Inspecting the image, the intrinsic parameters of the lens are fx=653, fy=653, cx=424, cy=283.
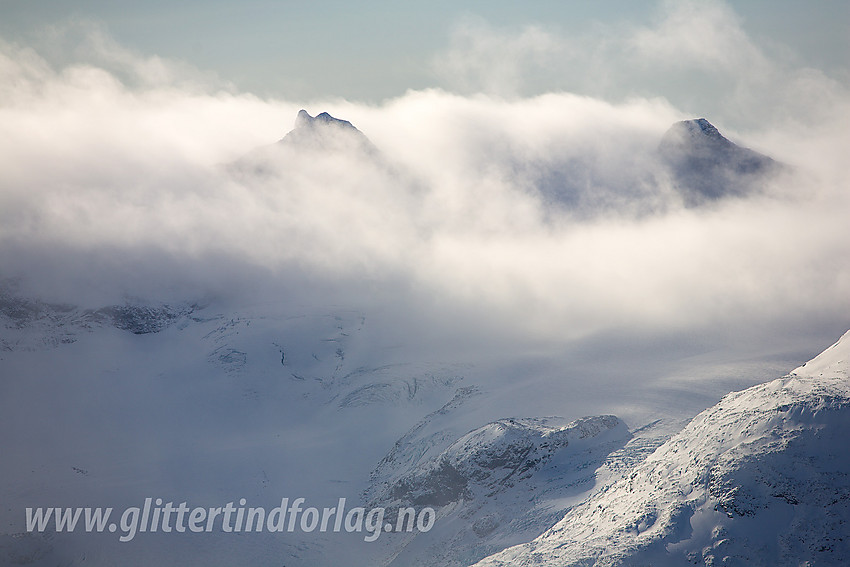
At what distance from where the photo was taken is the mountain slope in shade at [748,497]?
3634 cm

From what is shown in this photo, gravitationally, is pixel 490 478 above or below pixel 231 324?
below

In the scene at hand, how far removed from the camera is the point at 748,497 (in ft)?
124

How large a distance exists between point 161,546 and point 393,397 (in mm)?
42073

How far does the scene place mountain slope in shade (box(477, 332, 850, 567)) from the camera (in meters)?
36.3

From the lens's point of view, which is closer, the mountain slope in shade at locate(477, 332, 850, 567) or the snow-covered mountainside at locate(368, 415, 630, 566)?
the mountain slope in shade at locate(477, 332, 850, 567)

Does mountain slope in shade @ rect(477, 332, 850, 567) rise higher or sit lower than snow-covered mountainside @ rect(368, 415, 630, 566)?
higher

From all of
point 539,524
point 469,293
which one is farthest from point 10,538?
point 469,293

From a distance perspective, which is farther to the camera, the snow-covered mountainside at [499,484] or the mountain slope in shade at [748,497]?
the snow-covered mountainside at [499,484]

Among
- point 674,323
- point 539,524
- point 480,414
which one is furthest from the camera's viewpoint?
point 674,323

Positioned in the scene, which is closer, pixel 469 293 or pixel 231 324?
pixel 231 324

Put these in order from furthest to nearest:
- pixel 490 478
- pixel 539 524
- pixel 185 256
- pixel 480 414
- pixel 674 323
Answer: pixel 185 256 < pixel 674 323 < pixel 480 414 < pixel 490 478 < pixel 539 524

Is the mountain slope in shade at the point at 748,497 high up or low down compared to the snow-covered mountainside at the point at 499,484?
up

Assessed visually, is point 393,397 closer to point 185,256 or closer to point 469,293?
point 469,293

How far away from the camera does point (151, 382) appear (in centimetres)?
12006
